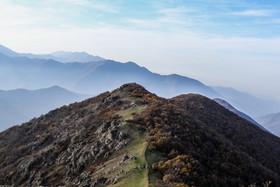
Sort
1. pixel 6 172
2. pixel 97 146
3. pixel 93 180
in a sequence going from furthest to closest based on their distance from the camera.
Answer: pixel 6 172 < pixel 97 146 < pixel 93 180

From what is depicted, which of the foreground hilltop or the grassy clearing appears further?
the foreground hilltop

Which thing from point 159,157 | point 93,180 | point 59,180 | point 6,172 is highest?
point 159,157

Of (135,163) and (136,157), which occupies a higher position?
(136,157)

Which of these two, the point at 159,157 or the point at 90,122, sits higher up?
the point at 159,157

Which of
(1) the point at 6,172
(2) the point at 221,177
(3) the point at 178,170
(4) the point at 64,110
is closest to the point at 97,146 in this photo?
(3) the point at 178,170

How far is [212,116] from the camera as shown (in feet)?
142

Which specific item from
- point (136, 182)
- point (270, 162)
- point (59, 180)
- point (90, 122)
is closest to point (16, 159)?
point (90, 122)

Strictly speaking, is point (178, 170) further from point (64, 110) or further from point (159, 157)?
point (64, 110)

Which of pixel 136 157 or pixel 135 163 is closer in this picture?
pixel 135 163

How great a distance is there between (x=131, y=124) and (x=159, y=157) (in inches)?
247

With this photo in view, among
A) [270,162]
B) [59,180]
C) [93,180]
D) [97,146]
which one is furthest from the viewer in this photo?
[270,162]

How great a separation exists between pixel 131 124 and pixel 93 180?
7.40 meters

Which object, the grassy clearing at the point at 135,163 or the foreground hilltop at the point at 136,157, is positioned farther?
the foreground hilltop at the point at 136,157

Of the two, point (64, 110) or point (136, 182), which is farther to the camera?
point (64, 110)
